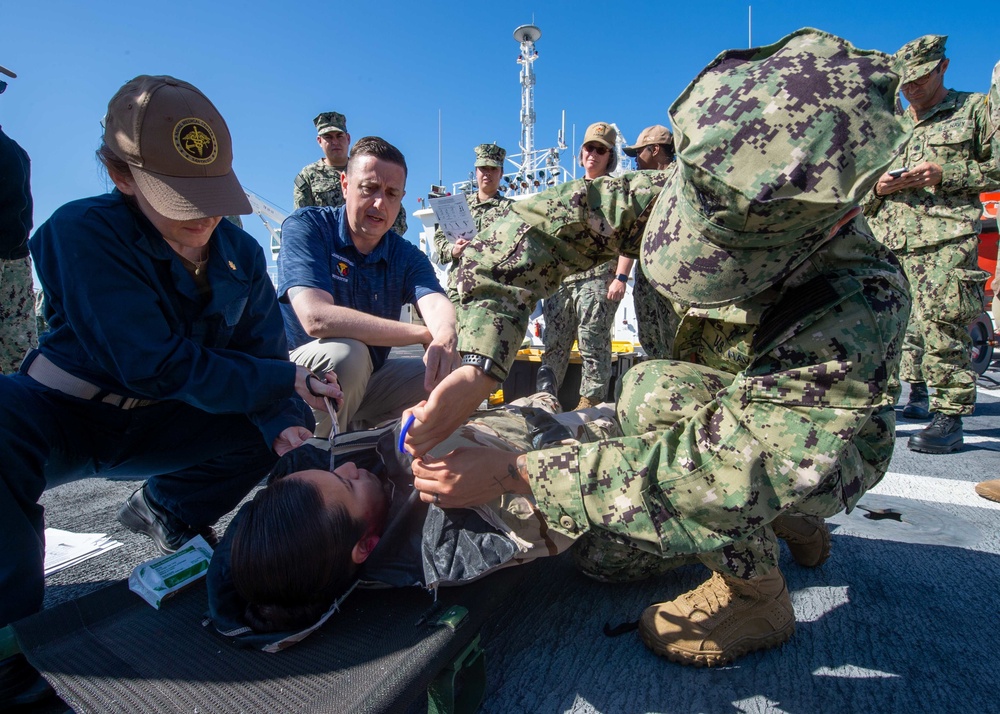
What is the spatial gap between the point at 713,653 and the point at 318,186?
15.2 ft

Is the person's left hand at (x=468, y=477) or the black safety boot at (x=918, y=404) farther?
the black safety boot at (x=918, y=404)

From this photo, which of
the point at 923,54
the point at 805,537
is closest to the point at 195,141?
the point at 805,537

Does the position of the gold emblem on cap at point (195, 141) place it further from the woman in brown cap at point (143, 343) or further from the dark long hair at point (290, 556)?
the dark long hair at point (290, 556)

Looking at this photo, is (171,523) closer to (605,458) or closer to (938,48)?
(605,458)

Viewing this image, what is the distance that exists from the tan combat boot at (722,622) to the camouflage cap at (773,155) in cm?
81

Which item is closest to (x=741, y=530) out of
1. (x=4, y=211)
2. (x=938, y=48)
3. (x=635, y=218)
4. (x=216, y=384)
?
(x=635, y=218)

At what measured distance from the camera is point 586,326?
4.34 metres

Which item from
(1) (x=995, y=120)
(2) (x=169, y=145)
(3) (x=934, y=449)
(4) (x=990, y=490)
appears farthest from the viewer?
(3) (x=934, y=449)

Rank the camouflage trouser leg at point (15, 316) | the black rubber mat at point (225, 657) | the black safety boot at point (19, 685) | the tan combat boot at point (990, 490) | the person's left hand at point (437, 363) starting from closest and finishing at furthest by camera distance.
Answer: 1. the black rubber mat at point (225, 657)
2. the black safety boot at point (19, 685)
3. the person's left hand at point (437, 363)
4. the tan combat boot at point (990, 490)
5. the camouflage trouser leg at point (15, 316)

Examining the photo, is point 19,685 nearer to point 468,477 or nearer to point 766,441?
point 468,477

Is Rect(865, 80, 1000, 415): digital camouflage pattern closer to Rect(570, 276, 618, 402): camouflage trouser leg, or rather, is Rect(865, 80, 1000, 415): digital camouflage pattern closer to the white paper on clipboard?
Rect(570, 276, 618, 402): camouflage trouser leg

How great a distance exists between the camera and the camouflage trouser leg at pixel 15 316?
340cm

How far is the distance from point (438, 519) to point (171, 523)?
106 cm

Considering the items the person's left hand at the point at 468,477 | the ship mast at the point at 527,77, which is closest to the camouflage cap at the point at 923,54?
the person's left hand at the point at 468,477
